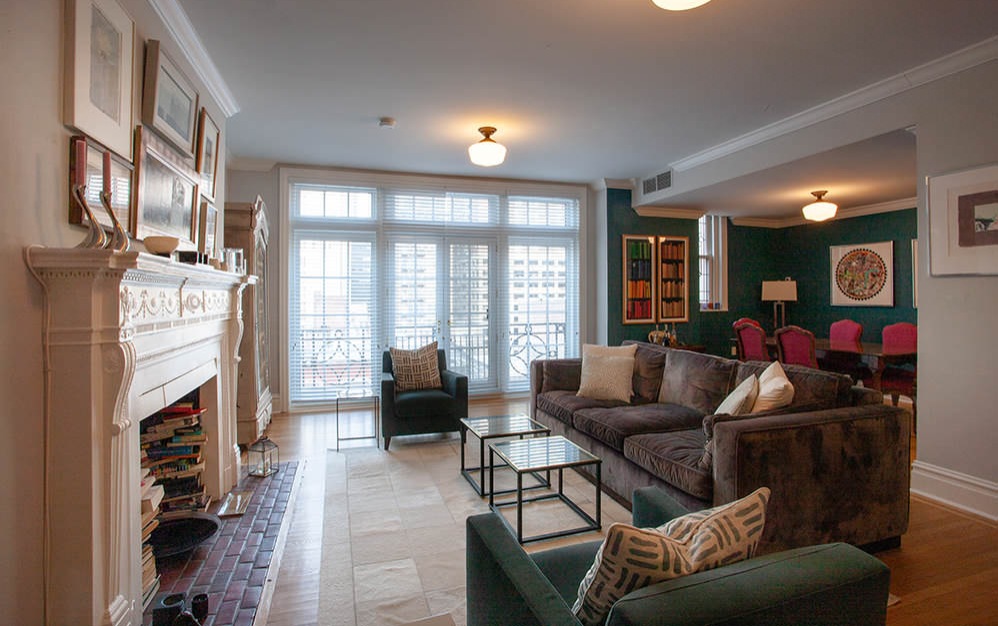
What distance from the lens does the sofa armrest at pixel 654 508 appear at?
164cm

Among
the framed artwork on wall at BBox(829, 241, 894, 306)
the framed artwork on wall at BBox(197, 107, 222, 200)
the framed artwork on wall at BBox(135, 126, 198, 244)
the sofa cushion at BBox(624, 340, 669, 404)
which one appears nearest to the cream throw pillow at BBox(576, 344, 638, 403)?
the sofa cushion at BBox(624, 340, 669, 404)

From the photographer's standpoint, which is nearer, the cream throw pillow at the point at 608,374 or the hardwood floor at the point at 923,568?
the hardwood floor at the point at 923,568

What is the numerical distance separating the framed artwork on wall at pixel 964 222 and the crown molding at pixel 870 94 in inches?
24.6

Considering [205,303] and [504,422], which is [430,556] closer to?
[504,422]

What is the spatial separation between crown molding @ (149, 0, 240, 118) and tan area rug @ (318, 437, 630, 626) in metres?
2.74

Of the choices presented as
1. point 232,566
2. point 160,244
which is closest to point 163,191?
point 160,244

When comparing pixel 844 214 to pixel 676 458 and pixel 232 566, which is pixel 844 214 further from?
pixel 232 566

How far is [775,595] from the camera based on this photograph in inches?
40.3

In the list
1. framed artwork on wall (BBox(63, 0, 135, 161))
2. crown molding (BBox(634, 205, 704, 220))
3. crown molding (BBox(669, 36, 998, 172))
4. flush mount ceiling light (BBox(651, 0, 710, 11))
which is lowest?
framed artwork on wall (BBox(63, 0, 135, 161))

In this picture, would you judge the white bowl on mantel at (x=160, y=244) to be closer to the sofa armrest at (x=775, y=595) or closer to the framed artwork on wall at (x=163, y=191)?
the framed artwork on wall at (x=163, y=191)

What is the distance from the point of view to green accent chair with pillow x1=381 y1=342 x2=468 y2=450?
4.33m

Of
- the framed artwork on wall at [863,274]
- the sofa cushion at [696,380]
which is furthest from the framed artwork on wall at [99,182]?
the framed artwork on wall at [863,274]

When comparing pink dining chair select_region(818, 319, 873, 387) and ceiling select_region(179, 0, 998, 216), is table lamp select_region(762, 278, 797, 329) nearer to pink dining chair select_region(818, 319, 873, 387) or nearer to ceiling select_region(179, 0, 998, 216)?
pink dining chair select_region(818, 319, 873, 387)

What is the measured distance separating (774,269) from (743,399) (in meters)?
6.11
